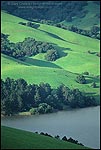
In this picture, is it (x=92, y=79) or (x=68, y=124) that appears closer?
(x=68, y=124)

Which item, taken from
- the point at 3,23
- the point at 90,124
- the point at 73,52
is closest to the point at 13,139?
the point at 90,124

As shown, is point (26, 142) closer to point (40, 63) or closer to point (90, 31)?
point (40, 63)

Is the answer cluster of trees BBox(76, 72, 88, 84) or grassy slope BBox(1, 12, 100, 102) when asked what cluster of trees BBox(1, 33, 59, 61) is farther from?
cluster of trees BBox(76, 72, 88, 84)

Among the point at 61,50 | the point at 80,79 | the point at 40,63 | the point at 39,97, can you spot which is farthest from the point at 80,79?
the point at 61,50

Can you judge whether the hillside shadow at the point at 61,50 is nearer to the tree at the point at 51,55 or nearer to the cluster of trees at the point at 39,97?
the tree at the point at 51,55

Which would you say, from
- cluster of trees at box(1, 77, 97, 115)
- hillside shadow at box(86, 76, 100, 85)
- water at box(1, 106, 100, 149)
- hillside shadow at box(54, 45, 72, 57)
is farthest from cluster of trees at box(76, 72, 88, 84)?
hillside shadow at box(54, 45, 72, 57)

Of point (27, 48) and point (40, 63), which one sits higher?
point (27, 48)

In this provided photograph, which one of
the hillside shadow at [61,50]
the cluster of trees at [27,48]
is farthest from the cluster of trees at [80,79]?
the hillside shadow at [61,50]

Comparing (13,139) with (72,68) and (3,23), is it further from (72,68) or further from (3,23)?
(3,23)
